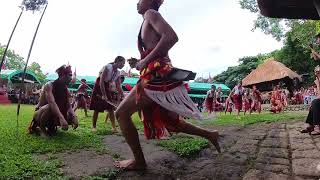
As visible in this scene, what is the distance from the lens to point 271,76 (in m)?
40.8

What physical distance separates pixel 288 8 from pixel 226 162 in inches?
84.1

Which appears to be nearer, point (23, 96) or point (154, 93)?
point (154, 93)

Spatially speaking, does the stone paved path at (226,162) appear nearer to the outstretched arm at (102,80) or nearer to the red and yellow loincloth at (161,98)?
the red and yellow loincloth at (161,98)

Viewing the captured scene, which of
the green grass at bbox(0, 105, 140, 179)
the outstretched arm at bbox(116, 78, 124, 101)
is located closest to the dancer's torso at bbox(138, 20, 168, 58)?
the green grass at bbox(0, 105, 140, 179)

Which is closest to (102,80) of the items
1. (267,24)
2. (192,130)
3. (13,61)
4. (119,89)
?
Result: (119,89)

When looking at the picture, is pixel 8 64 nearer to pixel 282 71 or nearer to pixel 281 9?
pixel 282 71

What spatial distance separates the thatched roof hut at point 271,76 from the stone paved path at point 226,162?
3486 centimetres

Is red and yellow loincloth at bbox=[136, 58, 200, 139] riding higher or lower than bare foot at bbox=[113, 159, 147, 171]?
higher

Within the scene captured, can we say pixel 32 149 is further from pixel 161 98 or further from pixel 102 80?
pixel 102 80

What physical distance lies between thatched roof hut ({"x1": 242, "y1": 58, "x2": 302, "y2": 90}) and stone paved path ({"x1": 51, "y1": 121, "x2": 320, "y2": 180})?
34858 mm

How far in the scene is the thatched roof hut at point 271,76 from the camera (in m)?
39.1

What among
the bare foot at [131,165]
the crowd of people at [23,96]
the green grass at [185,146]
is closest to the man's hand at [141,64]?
the bare foot at [131,165]

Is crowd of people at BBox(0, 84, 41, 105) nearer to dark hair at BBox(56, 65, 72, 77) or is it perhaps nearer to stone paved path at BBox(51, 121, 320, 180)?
dark hair at BBox(56, 65, 72, 77)

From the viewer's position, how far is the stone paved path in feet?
12.9
